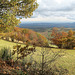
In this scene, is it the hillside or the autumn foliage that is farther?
the autumn foliage

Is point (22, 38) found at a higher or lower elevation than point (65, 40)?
higher

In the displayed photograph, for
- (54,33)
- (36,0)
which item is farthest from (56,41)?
(36,0)

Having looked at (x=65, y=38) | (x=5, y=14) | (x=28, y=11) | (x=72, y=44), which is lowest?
(x=72, y=44)

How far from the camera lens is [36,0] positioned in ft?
17.0

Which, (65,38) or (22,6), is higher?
(22,6)

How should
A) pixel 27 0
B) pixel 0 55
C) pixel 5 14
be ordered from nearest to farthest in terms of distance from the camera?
pixel 5 14, pixel 27 0, pixel 0 55

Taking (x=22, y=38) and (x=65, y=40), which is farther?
(x=22, y=38)

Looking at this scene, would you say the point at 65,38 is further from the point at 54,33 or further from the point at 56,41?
the point at 54,33

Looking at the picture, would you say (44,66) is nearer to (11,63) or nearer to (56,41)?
(11,63)

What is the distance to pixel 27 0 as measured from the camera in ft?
15.6

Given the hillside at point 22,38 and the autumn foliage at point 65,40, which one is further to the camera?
the autumn foliage at point 65,40

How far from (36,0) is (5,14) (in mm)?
2042

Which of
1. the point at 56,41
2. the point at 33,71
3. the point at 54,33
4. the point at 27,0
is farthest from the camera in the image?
the point at 54,33

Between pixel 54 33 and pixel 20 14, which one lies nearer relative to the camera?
pixel 20 14
